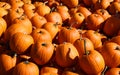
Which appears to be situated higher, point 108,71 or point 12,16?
point 12,16

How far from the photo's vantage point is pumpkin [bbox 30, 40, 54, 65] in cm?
302

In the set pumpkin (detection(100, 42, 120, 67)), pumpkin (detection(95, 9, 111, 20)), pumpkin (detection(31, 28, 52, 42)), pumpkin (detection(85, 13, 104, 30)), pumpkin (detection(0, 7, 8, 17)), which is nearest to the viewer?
pumpkin (detection(100, 42, 120, 67))

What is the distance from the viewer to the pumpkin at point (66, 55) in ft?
9.82

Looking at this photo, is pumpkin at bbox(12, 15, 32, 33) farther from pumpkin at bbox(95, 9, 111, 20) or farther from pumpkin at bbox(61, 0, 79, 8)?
pumpkin at bbox(61, 0, 79, 8)

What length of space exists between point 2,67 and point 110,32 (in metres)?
1.81

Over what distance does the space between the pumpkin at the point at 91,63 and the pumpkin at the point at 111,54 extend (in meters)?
0.18

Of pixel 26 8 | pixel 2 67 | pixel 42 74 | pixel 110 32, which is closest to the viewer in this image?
pixel 42 74

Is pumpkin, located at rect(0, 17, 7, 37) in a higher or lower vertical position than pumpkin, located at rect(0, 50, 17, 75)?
higher

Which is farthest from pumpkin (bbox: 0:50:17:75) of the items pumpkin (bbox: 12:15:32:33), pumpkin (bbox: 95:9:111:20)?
pumpkin (bbox: 95:9:111:20)

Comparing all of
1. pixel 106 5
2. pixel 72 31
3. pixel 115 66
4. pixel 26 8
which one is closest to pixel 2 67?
pixel 72 31

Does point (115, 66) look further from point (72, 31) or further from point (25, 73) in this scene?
point (25, 73)

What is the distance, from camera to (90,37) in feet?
11.8

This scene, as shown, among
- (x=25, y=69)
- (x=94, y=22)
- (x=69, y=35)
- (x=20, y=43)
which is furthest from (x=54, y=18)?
(x=25, y=69)

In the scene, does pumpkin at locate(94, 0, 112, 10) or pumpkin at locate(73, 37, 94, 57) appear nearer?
pumpkin at locate(73, 37, 94, 57)
